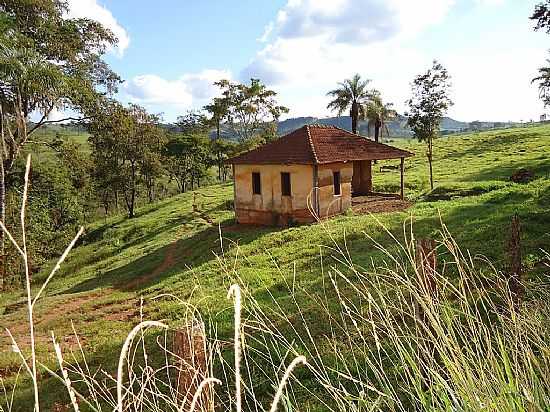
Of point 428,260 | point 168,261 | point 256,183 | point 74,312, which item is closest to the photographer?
point 428,260

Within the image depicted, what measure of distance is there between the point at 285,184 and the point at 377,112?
22.7 metres

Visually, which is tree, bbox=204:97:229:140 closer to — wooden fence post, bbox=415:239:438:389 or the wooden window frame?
the wooden window frame

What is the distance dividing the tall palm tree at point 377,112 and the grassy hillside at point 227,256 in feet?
36.7

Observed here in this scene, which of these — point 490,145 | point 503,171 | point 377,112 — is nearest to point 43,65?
point 503,171

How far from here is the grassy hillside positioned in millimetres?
10039

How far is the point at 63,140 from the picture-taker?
22.8 meters

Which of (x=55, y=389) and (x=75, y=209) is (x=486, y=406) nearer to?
(x=55, y=389)

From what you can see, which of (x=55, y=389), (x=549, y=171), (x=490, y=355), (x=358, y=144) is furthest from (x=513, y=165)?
(x=490, y=355)

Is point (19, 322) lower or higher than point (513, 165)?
lower

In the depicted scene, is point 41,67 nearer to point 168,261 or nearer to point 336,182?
point 168,261

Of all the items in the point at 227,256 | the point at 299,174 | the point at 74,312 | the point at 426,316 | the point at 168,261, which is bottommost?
the point at 74,312

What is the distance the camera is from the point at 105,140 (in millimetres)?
32656

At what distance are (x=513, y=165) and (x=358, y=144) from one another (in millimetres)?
11918

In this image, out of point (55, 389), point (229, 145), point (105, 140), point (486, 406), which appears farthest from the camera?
point (229, 145)
